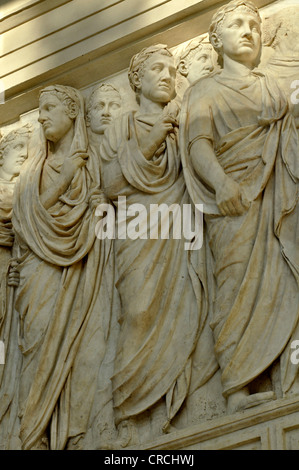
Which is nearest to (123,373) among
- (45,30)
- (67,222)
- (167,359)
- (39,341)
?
(167,359)

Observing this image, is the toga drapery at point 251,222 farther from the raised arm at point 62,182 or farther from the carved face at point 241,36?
the raised arm at point 62,182

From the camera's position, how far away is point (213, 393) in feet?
23.5

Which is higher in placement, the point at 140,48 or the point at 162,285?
the point at 140,48

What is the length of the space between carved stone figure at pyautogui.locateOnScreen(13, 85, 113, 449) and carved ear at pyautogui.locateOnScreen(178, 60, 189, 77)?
2.90ft

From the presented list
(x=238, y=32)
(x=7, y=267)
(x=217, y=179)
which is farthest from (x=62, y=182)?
(x=238, y=32)

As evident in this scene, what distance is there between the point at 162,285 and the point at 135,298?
203 millimetres

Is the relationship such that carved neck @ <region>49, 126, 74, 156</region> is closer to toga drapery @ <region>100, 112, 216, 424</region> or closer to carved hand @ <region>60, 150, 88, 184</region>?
carved hand @ <region>60, 150, 88, 184</region>

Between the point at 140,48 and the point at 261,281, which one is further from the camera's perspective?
the point at 140,48

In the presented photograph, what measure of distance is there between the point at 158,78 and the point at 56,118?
3.04ft

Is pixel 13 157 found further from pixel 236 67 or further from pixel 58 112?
pixel 236 67

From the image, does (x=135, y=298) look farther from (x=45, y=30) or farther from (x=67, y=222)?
(x=45, y=30)
